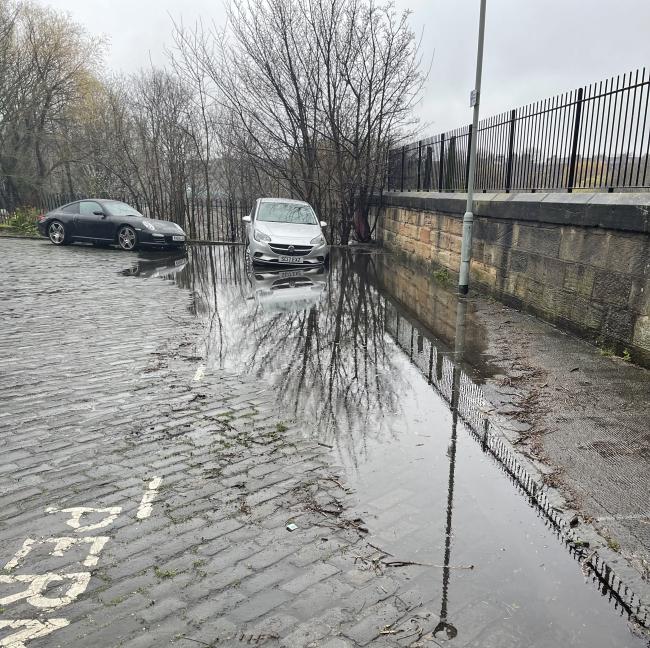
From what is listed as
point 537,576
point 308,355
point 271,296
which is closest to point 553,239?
point 308,355

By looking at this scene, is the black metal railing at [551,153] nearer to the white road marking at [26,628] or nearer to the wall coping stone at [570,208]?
the wall coping stone at [570,208]

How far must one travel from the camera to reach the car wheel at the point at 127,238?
1708 centimetres

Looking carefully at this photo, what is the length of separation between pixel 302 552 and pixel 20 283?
10.7 meters

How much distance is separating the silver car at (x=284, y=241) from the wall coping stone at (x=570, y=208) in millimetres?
3581

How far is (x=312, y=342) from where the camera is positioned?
270 inches

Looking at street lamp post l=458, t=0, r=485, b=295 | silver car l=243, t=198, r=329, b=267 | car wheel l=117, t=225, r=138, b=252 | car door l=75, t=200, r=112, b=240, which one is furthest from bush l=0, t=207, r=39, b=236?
street lamp post l=458, t=0, r=485, b=295

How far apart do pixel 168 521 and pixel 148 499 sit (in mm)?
299

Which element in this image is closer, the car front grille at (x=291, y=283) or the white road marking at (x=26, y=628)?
the white road marking at (x=26, y=628)

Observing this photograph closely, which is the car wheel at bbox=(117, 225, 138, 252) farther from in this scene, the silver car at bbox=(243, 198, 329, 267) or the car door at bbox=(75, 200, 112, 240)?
the silver car at bbox=(243, 198, 329, 267)

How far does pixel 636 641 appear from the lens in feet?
7.22

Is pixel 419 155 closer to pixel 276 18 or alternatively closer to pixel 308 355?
pixel 276 18

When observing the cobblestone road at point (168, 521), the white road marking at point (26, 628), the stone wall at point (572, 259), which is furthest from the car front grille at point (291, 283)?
the white road marking at point (26, 628)

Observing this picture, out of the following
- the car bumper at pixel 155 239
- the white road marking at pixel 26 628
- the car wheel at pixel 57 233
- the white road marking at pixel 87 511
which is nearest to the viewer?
the white road marking at pixel 26 628

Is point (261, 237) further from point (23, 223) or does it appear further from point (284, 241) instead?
point (23, 223)
